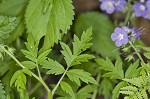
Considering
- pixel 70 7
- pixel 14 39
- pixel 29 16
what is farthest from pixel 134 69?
pixel 14 39

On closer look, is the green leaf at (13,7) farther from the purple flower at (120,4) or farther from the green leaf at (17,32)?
the purple flower at (120,4)

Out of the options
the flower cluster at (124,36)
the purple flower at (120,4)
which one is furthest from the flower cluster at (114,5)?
the flower cluster at (124,36)

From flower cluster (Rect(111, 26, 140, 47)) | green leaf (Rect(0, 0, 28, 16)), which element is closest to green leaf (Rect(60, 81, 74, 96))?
flower cluster (Rect(111, 26, 140, 47))

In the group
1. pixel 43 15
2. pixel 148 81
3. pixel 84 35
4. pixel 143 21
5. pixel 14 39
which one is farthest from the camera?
pixel 143 21

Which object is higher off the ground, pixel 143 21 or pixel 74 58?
pixel 74 58

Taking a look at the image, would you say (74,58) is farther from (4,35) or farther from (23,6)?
(23,6)

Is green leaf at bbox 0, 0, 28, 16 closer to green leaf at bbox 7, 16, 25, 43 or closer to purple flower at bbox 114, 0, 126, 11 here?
green leaf at bbox 7, 16, 25, 43

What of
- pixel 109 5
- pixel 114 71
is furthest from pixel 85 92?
pixel 109 5
